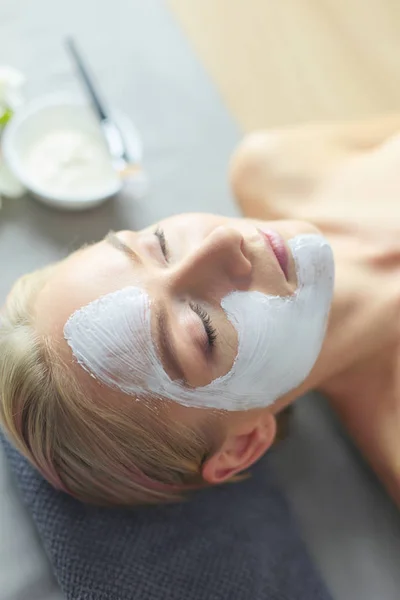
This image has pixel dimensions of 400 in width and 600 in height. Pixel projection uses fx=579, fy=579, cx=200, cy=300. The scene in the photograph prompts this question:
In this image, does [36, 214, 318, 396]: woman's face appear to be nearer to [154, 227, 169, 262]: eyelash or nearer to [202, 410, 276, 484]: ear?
[154, 227, 169, 262]: eyelash

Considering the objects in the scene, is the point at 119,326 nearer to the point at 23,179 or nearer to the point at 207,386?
the point at 207,386

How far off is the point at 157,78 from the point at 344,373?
760mm

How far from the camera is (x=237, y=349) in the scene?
71cm

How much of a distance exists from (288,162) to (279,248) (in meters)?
0.33

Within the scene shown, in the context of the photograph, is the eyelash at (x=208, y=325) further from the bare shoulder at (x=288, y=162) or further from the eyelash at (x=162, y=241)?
the bare shoulder at (x=288, y=162)

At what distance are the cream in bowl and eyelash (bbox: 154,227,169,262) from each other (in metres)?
0.30

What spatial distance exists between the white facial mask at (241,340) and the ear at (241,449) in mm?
46

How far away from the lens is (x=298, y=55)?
4.33ft

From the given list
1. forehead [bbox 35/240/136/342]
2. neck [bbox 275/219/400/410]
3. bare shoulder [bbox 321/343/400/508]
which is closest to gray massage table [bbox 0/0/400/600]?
bare shoulder [bbox 321/343/400/508]

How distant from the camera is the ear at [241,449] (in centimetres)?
79

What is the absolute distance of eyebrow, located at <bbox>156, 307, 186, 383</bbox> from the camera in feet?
2.25

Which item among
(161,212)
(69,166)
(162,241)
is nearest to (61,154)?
(69,166)

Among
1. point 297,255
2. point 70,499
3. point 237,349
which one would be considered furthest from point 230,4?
point 70,499

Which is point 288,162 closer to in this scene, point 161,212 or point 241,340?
point 161,212
